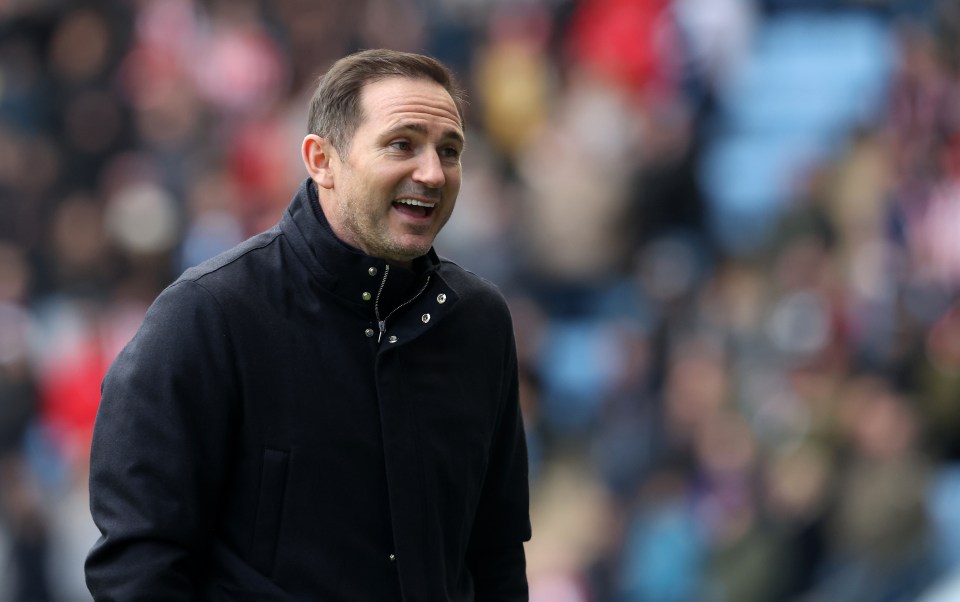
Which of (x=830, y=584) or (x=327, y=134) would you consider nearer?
(x=327, y=134)

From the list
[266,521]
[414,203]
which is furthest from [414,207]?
[266,521]

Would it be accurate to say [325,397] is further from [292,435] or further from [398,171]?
[398,171]

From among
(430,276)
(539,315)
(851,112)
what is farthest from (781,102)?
(430,276)

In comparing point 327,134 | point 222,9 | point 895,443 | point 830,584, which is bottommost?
point 830,584

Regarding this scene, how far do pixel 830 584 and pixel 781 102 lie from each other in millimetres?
4087

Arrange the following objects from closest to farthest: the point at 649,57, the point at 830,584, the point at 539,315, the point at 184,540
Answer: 1. the point at 184,540
2. the point at 830,584
3. the point at 539,315
4. the point at 649,57

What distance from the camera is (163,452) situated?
2498 millimetres

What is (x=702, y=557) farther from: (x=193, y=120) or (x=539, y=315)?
(x=193, y=120)

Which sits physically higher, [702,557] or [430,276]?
[430,276]

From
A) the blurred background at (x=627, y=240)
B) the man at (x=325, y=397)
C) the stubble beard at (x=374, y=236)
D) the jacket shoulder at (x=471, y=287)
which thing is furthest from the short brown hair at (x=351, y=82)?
the blurred background at (x=627, y=240)

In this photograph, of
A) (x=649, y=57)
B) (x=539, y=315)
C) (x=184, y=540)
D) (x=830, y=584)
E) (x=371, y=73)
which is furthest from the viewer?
(x=649, y=57)

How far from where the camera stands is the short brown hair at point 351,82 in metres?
2.72

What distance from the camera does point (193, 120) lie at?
1000cm

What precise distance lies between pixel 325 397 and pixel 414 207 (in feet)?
1.18
